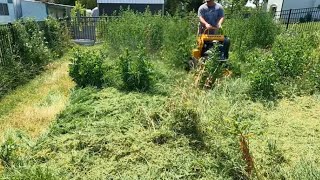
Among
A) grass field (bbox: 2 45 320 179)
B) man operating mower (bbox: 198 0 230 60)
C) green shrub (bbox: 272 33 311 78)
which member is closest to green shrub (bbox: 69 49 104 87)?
grass field (bbox: 2 45 320 179)

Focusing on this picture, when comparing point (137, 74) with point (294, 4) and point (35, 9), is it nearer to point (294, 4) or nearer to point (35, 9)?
point (35, 9)

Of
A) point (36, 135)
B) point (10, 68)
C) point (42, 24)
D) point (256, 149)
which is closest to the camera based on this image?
point (256, 149)

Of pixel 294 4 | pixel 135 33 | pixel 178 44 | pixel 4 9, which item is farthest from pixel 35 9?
pixel 178 44

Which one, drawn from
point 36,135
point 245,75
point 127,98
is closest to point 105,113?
point 127,98

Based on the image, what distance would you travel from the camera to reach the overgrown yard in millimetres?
3305

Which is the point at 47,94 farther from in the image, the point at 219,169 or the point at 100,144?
the point at 219,169

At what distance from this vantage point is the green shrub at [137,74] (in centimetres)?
569

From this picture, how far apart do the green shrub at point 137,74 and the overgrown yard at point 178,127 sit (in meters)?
0.02

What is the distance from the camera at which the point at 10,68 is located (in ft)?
22.9

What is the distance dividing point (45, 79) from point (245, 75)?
14.2 feet

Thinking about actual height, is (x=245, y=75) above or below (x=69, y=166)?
above

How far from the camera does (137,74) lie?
565 cm

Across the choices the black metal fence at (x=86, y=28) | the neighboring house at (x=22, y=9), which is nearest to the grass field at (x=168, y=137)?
the black metal fence at (x=86, y=28)

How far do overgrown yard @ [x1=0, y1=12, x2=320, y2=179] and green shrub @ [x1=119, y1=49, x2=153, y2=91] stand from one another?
0.02 metres
